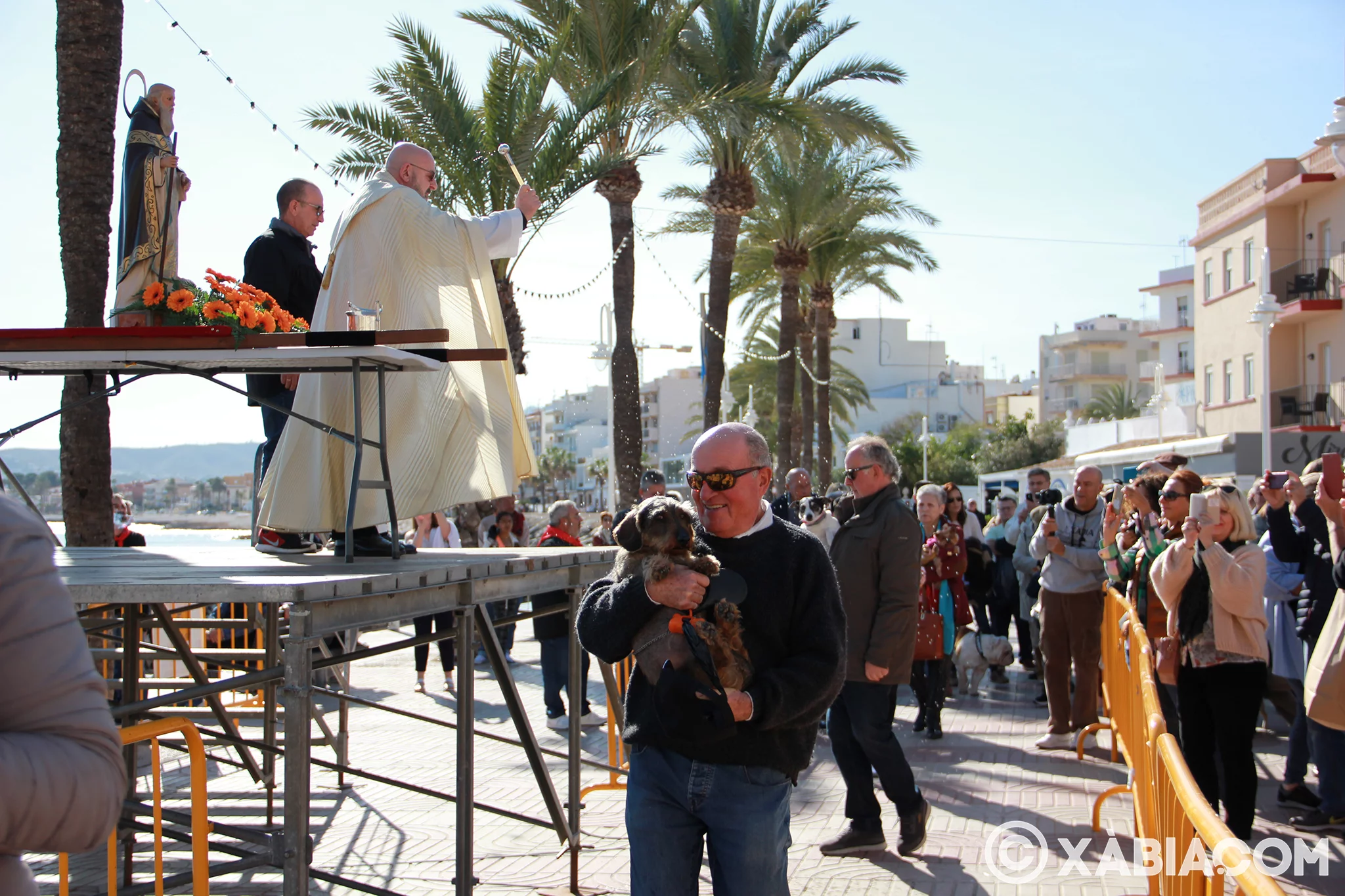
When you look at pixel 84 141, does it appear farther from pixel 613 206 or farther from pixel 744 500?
pixel 613 206

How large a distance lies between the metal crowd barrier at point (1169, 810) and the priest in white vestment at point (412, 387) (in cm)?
270

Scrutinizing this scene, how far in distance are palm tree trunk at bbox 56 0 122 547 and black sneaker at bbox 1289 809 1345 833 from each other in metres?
→ 7.28

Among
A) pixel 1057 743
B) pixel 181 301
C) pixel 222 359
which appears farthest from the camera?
pixel 1057 743

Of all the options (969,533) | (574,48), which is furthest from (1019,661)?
(574,48)

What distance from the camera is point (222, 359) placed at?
4180 mm

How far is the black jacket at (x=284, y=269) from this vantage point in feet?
19.0

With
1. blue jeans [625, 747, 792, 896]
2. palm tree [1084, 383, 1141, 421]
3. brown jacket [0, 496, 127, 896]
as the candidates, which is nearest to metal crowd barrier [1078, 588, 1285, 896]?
blue jeans [625, 747, 792, 896]

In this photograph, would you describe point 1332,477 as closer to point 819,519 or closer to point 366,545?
point 819,519

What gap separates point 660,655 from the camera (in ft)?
10.7

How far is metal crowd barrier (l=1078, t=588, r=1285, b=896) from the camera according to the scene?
2180mm

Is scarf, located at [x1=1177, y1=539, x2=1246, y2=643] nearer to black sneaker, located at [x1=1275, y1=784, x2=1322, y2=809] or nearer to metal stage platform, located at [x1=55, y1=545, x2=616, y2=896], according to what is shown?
black sneaker, located at [x1=1275, y1=784, x2=1322, y2=809]

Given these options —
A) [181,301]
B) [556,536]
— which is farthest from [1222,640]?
[556,536]

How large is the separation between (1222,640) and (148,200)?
215 inches

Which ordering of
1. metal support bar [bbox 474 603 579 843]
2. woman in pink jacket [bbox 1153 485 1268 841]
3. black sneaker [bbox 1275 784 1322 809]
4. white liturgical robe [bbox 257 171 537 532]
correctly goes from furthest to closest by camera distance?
1. black sneaker [bbox 1275 784 1322 809]
2. woman in pink jacket [bbox 1153 485 1268 841]
3. white liturgical robe [bbox 257 171 537 532]
4. metal support bar [bbox 474 603 579 843]
